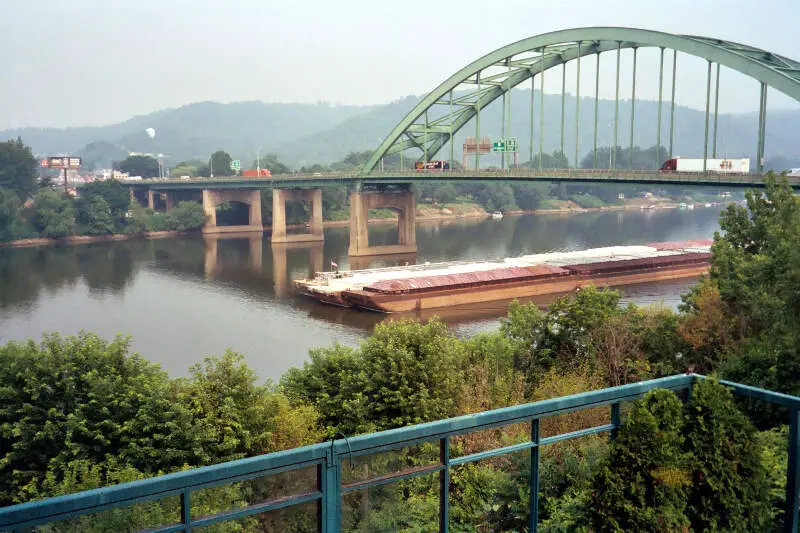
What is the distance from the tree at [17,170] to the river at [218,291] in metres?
19.1

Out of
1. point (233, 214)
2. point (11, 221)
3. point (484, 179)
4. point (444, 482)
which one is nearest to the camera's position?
point (444, 482)

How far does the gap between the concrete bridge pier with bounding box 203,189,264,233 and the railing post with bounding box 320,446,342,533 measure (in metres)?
85.3

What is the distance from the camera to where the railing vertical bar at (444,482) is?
236 inches

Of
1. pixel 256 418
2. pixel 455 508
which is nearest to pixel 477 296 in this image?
pixel 256 418

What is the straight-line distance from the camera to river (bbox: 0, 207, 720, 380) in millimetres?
35531

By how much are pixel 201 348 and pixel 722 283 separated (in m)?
21.0

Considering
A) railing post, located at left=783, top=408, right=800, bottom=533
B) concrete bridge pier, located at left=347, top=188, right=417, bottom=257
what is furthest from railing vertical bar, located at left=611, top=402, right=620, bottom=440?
concrete bridge pier, located at left=347, top=188, right=417, bottom=257

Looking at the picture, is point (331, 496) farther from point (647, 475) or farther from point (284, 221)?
point (284, 221)

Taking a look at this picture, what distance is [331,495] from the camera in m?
5.59

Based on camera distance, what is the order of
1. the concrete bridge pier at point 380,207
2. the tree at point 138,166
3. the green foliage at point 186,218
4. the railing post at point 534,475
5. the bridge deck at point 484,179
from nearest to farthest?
the railing post at point 534,475 < the bridge deck at point 484,179 < the concrete bridge pier at point 380,207 < the green foliage at point 186,218 < the tree at point 138,166

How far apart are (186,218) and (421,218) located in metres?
34.7

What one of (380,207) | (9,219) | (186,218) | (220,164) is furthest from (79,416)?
(220,164)

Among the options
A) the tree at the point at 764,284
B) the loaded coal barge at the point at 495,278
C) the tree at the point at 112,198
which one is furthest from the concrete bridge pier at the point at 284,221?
the tree at the point at 764,284

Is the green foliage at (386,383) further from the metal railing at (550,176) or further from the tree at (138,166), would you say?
the tree at (138,166)
